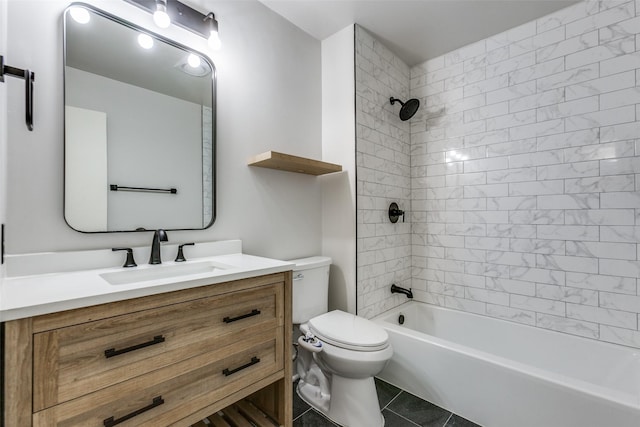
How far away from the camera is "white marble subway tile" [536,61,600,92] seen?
6.08ft

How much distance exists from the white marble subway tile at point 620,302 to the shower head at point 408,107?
5.79ft

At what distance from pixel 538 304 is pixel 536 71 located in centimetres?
165

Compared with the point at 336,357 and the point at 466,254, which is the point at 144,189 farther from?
the point at 466,254

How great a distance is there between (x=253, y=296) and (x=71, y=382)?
0.60m

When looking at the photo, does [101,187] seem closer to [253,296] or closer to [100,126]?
[100,126]

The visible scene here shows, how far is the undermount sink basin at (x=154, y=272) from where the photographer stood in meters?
1.21

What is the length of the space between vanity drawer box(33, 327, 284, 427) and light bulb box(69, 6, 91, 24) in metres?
1.48

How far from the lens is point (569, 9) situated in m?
1.94

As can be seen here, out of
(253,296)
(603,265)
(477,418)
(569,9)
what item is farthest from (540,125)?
(253,296)

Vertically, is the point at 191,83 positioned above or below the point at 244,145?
above

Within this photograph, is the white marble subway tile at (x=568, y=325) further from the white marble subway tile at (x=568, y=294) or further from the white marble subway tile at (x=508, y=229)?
the white marble subway tile at (x=508, y=229)

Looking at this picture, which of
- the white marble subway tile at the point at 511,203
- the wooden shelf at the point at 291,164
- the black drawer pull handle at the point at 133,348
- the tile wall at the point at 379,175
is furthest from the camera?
the tile wall at the point at 379,175

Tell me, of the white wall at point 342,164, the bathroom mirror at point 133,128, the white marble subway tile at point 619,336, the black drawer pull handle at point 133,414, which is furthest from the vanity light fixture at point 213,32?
the white marble subway tile at point 619,336

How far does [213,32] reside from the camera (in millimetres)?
1579
